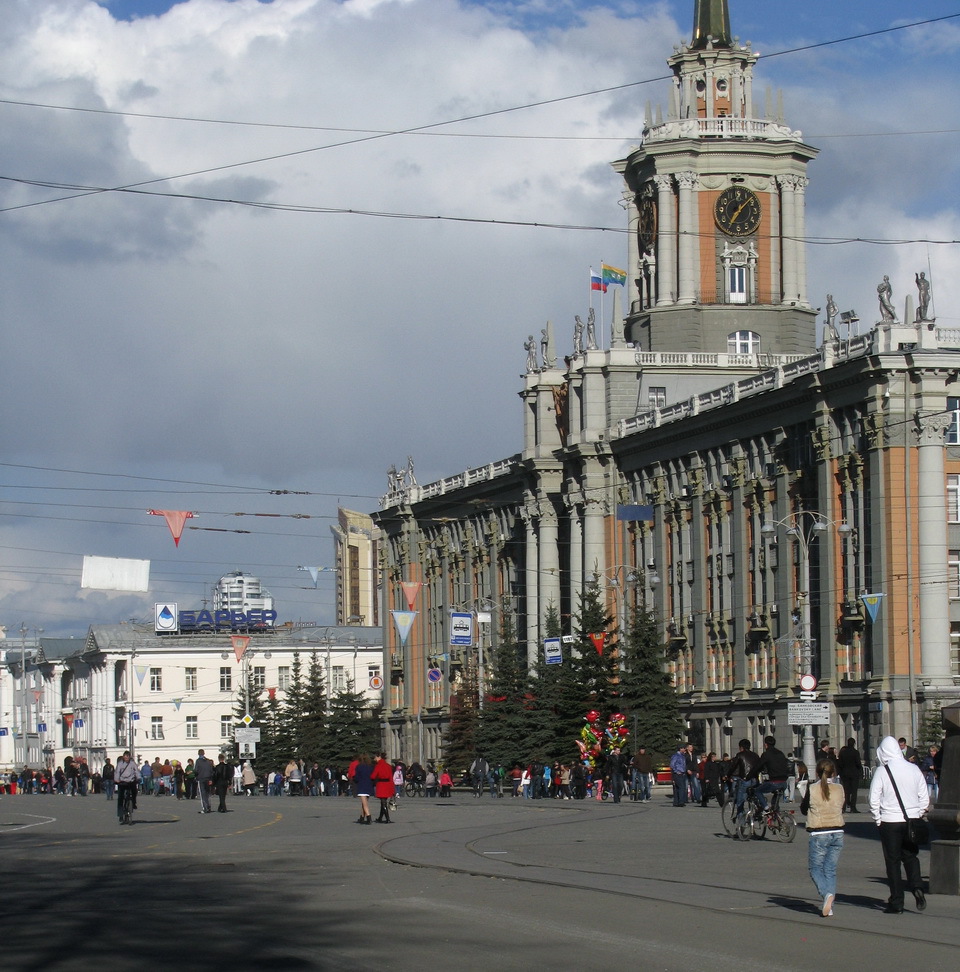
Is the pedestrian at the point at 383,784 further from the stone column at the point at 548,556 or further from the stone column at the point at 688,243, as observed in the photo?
the stone column at the point at 688,243

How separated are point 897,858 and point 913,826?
2.31 ft

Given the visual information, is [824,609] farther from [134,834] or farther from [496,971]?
[496,971]

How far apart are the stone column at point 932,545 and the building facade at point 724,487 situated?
0.08m

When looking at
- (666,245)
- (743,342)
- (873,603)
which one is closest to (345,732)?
(743,342)

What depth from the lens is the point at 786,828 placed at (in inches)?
1348

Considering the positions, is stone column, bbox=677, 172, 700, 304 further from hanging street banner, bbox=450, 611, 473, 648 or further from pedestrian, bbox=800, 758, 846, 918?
pedestrian, bbox=800, 758, 846, 918

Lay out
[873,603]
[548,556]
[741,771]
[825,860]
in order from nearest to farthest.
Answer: [825,860] → [741,771] → [873,603] → [548,556]

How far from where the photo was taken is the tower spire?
357 ft

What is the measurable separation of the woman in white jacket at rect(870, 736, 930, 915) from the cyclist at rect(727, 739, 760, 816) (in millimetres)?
13712

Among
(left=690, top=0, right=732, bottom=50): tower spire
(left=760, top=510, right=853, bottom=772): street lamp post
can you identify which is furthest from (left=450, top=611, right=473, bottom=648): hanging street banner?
(left=690, top=0, right=732, bottom=50): tower spire

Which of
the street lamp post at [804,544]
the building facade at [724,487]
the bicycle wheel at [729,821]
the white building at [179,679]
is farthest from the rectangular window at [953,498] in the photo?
the white building at [179,679]

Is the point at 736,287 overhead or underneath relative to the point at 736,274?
underneath

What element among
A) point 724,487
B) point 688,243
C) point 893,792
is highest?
point 688,243

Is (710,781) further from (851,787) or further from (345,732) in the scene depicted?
(345,732)
